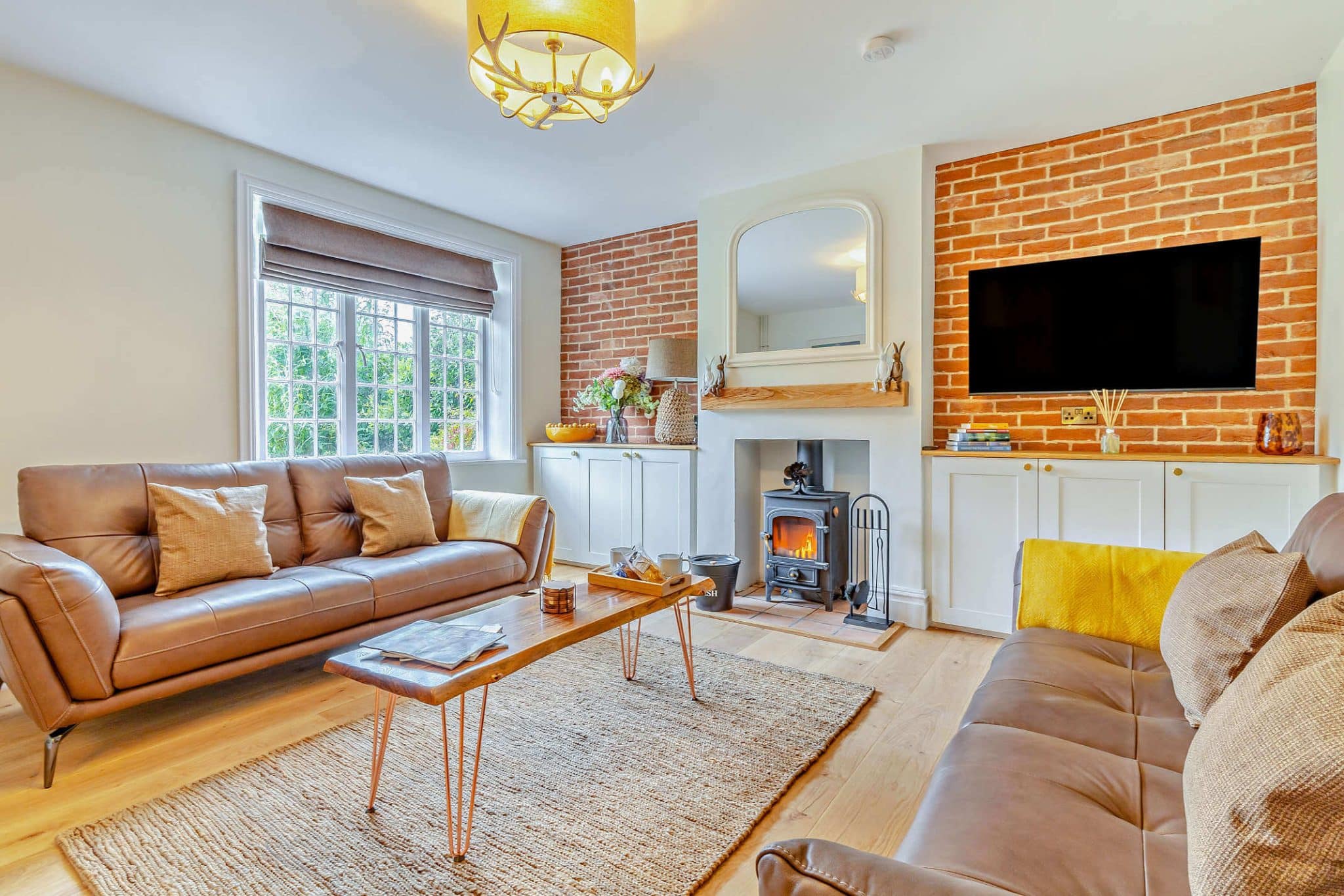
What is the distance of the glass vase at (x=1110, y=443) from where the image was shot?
10.00ft

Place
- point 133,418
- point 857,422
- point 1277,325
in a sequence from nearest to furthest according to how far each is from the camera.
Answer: point 1277,325 → point 133,418 → point 857,422

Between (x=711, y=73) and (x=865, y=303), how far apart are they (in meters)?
1.45

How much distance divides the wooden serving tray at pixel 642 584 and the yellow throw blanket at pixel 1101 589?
44.6 inches

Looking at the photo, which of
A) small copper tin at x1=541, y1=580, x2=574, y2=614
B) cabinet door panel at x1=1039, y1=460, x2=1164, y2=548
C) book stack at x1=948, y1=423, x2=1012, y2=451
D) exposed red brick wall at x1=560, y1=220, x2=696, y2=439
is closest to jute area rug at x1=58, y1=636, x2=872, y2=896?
small copper tin at x1=541, y1=580, x2=574, y2=614

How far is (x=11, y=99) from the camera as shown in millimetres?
2676

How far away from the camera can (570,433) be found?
4.93 m

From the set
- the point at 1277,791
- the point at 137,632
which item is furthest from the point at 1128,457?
the point at 137,632

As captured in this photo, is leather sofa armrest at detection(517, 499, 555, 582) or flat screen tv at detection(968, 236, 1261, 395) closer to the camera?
flat screen tv at detection(968, 236, 1261, 395)

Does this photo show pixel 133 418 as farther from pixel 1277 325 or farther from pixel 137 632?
pixel 1277 325

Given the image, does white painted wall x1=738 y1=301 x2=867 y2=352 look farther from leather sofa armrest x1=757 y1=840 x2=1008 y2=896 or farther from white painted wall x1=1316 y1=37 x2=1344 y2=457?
leather sofa armrest x1=757 y1=840 x2=1008 y2=896

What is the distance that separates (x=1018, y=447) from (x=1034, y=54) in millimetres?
1771

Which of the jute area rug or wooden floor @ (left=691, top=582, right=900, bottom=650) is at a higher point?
wooden floor @ (left=691, top=582, right=900, bottom=650)

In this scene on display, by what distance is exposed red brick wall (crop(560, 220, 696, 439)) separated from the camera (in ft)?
15.2

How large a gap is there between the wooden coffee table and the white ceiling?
2.05 meters
